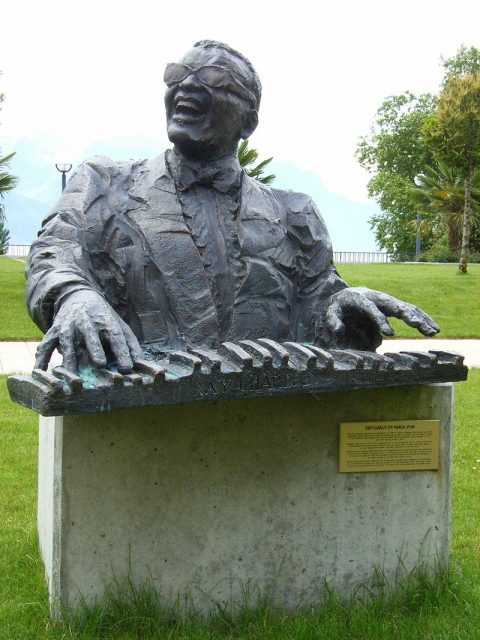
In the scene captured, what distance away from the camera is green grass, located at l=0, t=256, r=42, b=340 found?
12.6 meters

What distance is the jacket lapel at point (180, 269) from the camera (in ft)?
11.3

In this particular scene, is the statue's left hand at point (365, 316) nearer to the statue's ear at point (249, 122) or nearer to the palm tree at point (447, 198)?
the statue's ear at point (249, 122)

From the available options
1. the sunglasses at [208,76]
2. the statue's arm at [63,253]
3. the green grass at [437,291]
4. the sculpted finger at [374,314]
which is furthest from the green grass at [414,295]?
the sculpted finger at [374,314]

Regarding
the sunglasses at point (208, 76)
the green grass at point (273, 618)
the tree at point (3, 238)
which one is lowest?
the green grass at point (273, 618)

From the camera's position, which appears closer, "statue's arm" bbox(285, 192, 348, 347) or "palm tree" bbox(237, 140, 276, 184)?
"statue's arm" bbox(285, 192, 348, 347)

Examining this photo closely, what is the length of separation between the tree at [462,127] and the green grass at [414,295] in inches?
65.1

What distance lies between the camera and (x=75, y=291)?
10.2ft

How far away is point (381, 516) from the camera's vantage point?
141 inches

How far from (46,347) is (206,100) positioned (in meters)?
1.13

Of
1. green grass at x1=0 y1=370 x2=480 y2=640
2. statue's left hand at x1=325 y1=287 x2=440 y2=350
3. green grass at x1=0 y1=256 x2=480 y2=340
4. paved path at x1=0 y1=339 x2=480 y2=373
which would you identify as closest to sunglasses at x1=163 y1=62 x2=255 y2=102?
statue's left hand at x1=325 y1=287 x2=440 y2=350

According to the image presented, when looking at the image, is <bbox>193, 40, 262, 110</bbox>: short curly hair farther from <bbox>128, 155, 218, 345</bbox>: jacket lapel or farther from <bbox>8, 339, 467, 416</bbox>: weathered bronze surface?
<bbox>8, 339, 467, 416</bbox>: weathered bronze surface

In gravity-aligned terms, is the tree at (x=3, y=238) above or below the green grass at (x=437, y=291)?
above

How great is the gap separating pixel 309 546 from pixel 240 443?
0.49m

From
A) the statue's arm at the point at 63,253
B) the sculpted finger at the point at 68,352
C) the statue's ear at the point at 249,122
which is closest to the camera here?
the sculpted finger at the point at 68,352
